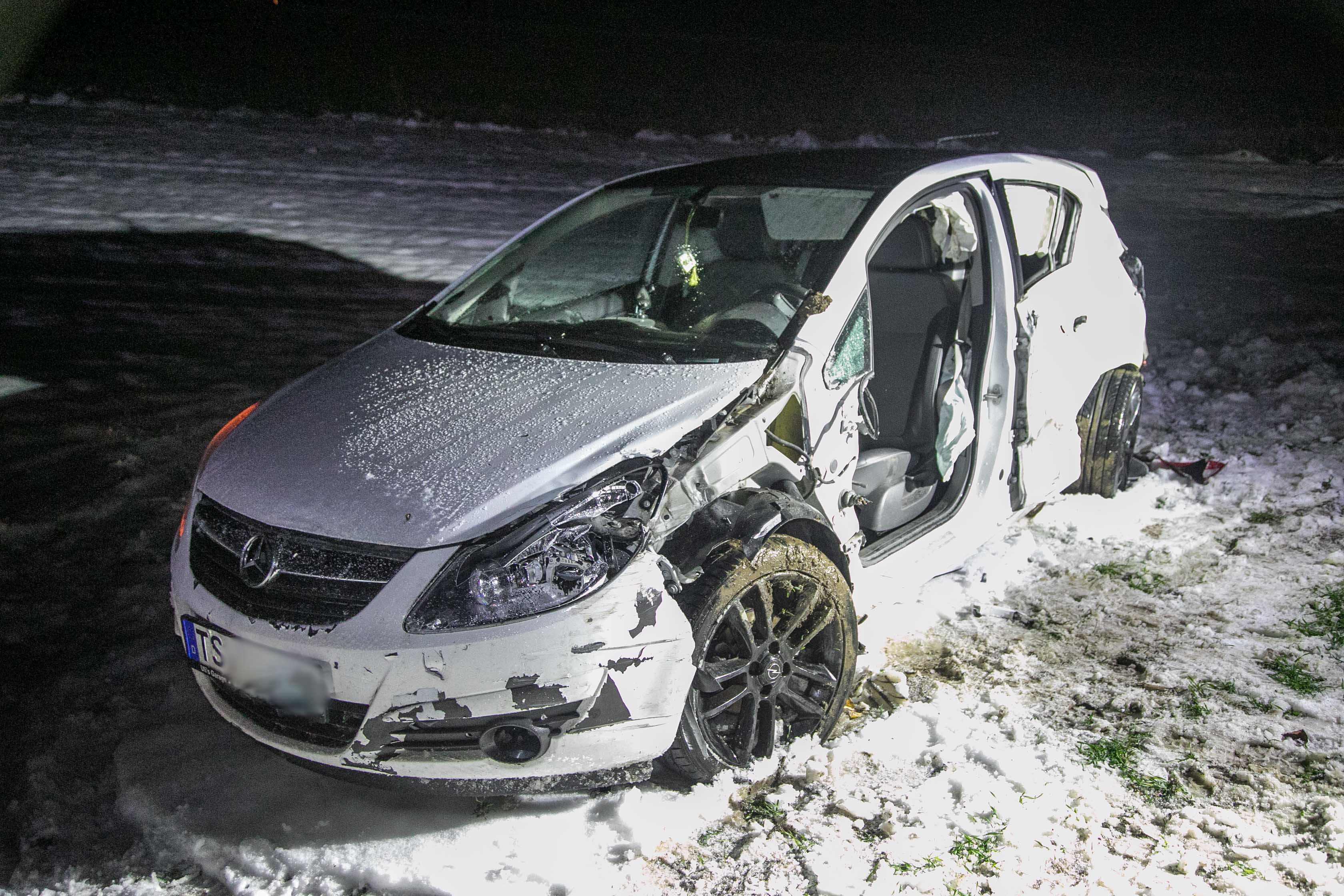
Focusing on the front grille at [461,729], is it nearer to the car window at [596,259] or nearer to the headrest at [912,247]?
the car window at [596,259]

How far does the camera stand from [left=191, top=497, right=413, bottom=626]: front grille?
220 cm

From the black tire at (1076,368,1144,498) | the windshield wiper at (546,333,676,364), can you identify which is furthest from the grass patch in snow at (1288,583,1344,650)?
the windshield wiper at (546,333,676,364)

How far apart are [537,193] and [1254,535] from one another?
25.6 ft

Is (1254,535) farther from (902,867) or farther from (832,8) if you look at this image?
(832,8)

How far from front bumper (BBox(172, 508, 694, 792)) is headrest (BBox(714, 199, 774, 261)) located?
131cm

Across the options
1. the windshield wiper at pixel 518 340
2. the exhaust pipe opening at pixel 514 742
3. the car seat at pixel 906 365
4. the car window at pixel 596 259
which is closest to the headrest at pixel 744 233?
the car window at pixel 596 259

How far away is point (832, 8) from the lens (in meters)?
22.1

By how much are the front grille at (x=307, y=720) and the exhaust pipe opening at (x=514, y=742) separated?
0.87 ft

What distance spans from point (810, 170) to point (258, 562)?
→ 7.04 ft

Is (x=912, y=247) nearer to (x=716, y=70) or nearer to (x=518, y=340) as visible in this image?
(x=518, y=340)

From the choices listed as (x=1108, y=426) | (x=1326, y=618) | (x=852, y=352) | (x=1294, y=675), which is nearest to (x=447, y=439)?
(x=852, y=352)

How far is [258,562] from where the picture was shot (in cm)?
232

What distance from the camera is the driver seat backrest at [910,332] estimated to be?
3.54 m

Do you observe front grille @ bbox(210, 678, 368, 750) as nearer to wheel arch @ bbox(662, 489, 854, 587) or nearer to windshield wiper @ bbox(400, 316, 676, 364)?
wheel arch @ bbox(662, 489, 854, 587)
